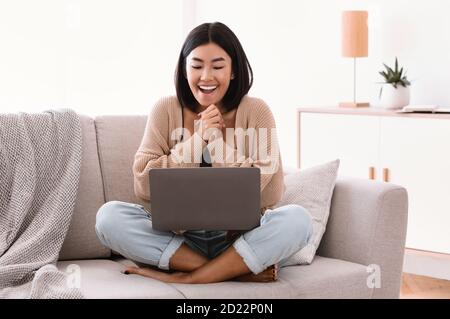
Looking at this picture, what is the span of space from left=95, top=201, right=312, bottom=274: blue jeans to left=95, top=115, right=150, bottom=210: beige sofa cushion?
11.2 inches

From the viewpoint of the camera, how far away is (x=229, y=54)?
2.79 m

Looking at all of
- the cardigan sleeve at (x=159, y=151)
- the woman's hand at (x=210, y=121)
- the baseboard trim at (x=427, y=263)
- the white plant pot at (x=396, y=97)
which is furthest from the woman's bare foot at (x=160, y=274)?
the white plant pot at (x=396, y=97)

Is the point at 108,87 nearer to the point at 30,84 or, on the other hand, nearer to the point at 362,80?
the point at 30,84

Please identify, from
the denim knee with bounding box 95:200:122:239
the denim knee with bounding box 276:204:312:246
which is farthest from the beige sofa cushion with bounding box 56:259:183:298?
the denim knee with bounding box 276:204:312:246

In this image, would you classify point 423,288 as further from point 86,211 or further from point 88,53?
point 88,53

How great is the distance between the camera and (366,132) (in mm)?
4410

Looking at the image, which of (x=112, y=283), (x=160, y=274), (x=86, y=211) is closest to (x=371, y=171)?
(x=86, y=211)

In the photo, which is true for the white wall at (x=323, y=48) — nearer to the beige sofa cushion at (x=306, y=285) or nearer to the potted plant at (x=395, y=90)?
the potted plant at (x=395, y=90)

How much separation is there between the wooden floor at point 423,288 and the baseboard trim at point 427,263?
34 mm

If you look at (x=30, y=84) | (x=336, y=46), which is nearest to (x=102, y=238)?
(x=30, y=84)

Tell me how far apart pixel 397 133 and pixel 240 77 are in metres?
1.67

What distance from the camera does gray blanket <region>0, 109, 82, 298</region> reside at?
2.57 m

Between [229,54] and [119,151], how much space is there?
0.52m

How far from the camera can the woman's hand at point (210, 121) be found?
2.72 m
